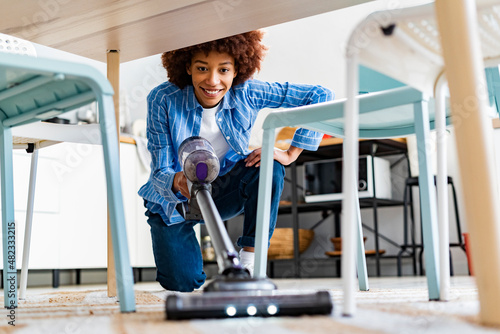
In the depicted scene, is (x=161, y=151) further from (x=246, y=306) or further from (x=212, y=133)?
(x=246, y=306)

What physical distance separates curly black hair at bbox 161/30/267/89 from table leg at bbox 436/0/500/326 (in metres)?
1.03

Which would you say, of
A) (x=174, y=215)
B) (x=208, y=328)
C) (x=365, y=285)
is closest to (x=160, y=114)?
(x=174, y=215)

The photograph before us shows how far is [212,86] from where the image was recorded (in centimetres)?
165

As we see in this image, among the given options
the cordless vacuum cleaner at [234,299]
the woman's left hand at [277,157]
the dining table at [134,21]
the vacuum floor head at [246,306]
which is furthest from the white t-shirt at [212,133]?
the vacuum floor head at [246,306]

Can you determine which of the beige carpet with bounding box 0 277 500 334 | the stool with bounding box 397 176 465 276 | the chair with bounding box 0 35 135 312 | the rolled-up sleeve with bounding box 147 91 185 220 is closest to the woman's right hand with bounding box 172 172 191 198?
the rolled-up sleeve with bounding box 147 91 185 220

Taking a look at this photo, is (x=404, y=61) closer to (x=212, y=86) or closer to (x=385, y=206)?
(x=212, y=86)

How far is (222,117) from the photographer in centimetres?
174

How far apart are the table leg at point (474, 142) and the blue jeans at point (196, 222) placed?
1049 millimetres

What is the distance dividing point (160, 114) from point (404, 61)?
1.01 meters

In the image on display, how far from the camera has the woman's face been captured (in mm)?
1650

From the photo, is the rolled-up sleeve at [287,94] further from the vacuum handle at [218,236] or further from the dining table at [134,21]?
the vacuum handle at [218,236]

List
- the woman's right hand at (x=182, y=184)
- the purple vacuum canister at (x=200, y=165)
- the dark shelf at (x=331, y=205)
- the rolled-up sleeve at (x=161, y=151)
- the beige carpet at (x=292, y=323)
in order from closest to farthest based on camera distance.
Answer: the beige carpet at (x=292, y=323) → the purple vacuum canister at (x=200, y=165) → the woman's right hand at (x=182, y=184) → the rolled-up sleeve at (x=161, y=151) → the dark shelf at (x=331, y=205)

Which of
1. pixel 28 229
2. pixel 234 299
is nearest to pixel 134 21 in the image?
pixel 28 229

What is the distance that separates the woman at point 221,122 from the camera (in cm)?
166
